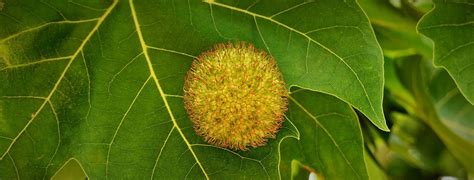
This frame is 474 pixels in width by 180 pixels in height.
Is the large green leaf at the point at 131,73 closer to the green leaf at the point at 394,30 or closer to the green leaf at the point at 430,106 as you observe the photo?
Result: the green leaf at the point at 394,30

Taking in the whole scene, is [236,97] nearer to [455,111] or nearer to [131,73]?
[131,73]

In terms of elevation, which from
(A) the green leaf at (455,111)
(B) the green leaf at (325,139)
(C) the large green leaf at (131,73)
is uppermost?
(C) the large green leaf at (131,73)

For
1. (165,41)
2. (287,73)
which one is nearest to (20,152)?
(165,41)

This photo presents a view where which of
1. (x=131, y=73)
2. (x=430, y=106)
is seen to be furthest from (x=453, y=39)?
(x=131, y=73)

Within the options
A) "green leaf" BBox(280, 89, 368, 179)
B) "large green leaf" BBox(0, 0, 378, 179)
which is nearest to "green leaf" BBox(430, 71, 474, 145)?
"green leaf" BBox(280, 89, 368, 179)

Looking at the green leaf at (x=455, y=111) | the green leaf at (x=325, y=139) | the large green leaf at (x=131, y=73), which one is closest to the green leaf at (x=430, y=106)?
the green leaf at (x=455, y=111)

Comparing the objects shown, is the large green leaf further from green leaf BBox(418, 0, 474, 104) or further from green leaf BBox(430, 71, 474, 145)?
green leaf BBox(430, 71, 474, 145)

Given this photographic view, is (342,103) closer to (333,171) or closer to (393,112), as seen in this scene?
(333,171)
